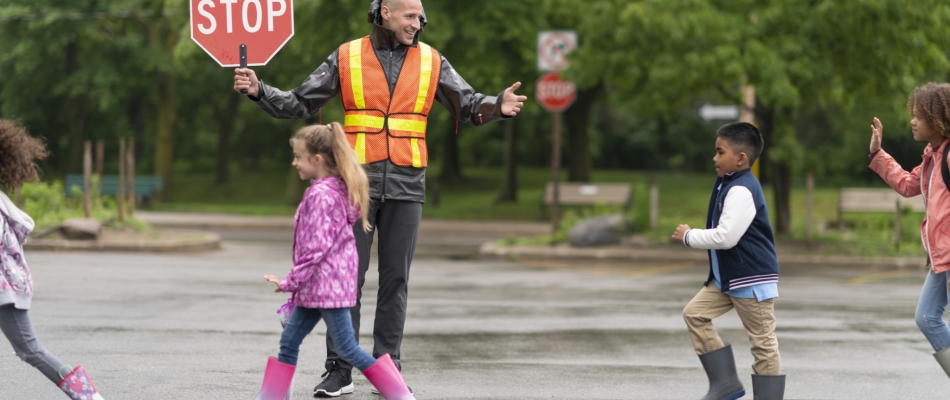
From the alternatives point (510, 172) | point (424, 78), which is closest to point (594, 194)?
point (510, 172)

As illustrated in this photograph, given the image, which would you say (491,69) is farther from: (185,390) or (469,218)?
(185,390)

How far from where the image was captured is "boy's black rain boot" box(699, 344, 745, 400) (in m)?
5.46

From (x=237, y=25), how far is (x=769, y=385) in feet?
12.1

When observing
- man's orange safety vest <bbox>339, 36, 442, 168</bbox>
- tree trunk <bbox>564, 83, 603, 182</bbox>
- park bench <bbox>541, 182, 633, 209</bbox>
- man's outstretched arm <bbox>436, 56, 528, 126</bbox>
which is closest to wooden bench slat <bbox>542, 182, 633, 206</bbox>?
park bench <bbox>541, 182, 633, 209</bbox>

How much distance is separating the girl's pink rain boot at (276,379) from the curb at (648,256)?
11921mm

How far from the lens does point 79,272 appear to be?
40.5 ft

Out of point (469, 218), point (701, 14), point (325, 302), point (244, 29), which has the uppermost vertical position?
point (701, 14)

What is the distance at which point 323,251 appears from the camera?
4.62m

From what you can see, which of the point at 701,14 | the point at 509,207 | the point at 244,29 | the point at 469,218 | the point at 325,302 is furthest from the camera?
the point at 509,207

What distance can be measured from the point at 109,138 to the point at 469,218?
16.9m

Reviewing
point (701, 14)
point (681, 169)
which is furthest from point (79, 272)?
point (681, 169)

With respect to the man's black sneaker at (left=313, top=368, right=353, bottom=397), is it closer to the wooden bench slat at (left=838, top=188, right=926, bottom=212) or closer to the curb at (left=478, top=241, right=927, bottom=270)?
the curb at (left=478, top=241, right=927, bottom=270)

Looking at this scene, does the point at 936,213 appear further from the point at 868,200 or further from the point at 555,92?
the point at 868,200

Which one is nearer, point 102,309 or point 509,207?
point 102,309
